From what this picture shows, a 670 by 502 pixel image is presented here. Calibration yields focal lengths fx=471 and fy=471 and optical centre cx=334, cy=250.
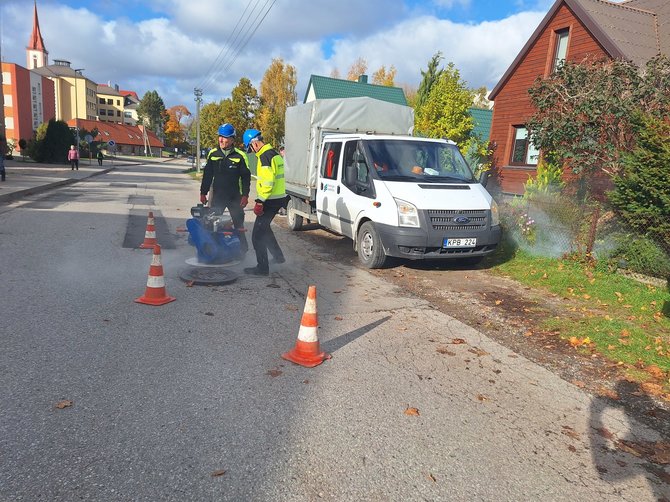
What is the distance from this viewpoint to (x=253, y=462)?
2.72 m

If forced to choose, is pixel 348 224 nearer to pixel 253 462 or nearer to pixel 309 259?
pixel 309 259

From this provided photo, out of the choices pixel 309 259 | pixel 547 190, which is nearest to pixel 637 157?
pixel 547 190

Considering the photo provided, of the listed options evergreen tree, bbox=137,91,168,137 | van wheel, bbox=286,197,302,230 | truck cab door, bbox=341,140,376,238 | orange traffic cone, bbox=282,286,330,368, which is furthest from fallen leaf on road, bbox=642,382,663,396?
evergreen tree, bbox=137,91,168,137

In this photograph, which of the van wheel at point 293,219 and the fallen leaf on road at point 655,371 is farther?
the van wheel at point 293,219

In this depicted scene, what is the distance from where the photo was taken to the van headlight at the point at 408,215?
711 centimetres

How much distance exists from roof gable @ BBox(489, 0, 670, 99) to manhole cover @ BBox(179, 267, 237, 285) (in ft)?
51.1

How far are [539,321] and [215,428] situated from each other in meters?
4.19

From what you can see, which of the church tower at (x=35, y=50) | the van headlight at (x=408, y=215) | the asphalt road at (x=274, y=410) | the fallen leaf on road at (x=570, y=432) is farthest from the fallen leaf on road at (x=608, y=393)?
the church tower at (x=35, y=50)

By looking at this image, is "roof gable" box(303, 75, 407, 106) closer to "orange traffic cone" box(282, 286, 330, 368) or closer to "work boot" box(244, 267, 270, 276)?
"work boot" box(244, 267, 270, 276)

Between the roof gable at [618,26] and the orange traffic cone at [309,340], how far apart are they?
54.1 ft

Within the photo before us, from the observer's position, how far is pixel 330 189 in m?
9.15

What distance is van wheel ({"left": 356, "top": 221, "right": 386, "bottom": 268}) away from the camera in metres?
7.59

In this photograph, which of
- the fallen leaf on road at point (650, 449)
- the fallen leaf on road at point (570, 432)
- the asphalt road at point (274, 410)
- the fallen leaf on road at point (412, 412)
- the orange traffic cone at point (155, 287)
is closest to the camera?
the asphalt road at point (274, 410)

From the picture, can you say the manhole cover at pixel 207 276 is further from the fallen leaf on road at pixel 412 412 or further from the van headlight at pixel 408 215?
the fallen leaf on road at pixel 412 412
